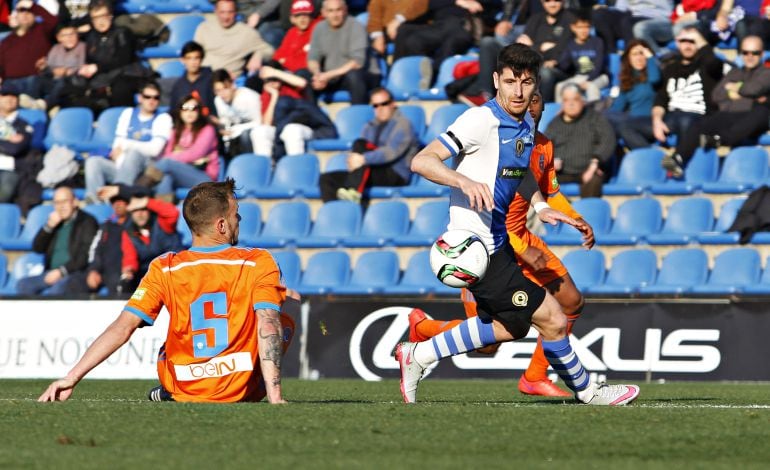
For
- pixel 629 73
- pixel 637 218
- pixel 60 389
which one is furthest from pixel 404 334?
pixel 60 389

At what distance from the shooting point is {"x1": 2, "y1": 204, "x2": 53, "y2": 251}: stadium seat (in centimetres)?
1723

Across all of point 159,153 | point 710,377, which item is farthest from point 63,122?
point 710,377

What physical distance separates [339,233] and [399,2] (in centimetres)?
346

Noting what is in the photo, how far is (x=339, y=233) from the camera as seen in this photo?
16.2 metres

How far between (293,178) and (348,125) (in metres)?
0.97

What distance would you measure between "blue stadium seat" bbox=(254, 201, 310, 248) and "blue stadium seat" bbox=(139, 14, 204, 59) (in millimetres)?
4079

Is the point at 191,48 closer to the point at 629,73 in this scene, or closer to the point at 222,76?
the point at 222,76

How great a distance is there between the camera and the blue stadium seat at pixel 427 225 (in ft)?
51.2

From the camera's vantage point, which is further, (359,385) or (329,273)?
(329,273)

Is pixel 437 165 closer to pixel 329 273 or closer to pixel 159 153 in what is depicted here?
pixel 329 273

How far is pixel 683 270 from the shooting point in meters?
14.4

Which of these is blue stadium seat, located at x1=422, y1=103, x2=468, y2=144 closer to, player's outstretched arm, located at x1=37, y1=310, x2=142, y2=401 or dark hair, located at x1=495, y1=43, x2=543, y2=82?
dark hair, located at x1=495, y1=43, x2=543, y2=82

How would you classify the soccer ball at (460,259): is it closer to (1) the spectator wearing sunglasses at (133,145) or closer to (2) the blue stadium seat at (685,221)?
(2) the blue stadium seat at (685,221)

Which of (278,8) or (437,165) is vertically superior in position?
(278,8)
